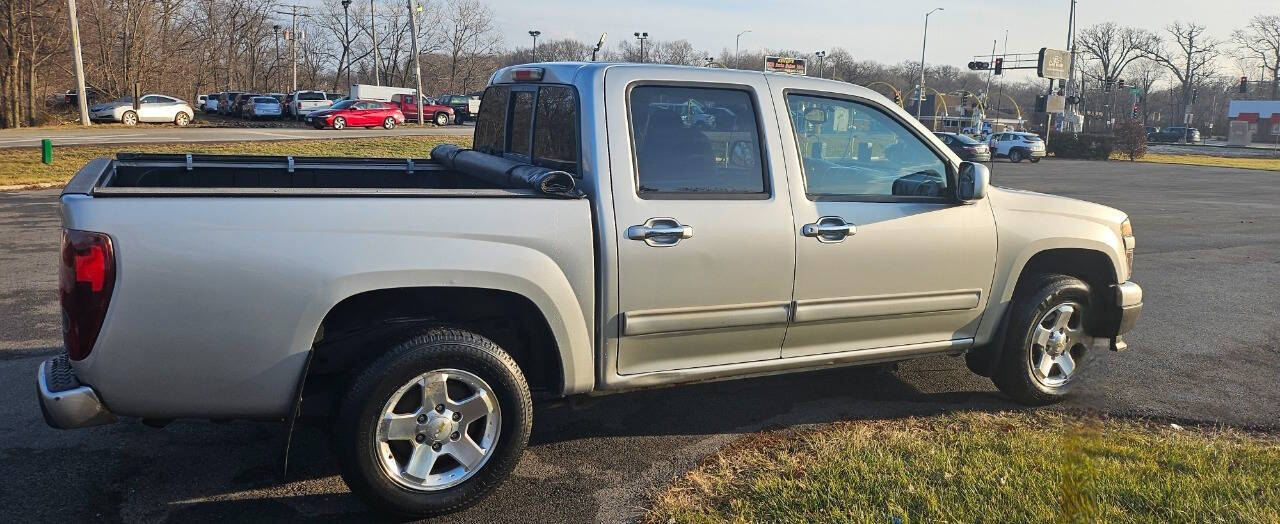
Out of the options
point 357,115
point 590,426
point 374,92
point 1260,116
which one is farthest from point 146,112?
point 1260,116

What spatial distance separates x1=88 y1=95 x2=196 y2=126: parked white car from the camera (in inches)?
1563

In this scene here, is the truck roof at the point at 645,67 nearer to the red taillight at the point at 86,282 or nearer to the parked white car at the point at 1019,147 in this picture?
the red taillight at the point at 86,282

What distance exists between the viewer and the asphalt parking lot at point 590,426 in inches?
151

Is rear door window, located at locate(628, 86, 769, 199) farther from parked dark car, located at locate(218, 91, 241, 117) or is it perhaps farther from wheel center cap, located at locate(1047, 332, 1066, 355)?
parked dark car, located at locate(218, 91, 241, 117)

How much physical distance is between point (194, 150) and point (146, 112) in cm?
2049

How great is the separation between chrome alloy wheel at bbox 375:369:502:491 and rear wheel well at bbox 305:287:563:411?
0.23 metres

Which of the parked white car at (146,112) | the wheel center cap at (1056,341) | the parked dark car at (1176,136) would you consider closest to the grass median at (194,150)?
the wheel center cap at (1056,341)

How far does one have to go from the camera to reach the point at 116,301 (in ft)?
10.5

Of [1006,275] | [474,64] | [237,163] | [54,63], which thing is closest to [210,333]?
[237,163]

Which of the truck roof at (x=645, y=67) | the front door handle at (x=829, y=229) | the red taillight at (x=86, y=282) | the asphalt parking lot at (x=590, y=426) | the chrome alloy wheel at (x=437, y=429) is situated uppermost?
the truck roof at (x=645, y=67)

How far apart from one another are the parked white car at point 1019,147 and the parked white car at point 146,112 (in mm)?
35086

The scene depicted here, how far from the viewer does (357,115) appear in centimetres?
3881

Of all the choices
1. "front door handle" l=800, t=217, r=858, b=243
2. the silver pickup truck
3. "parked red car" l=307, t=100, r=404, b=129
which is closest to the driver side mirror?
the silver pickup truck

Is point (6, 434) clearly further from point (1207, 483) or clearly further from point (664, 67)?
point (1207, 483)
